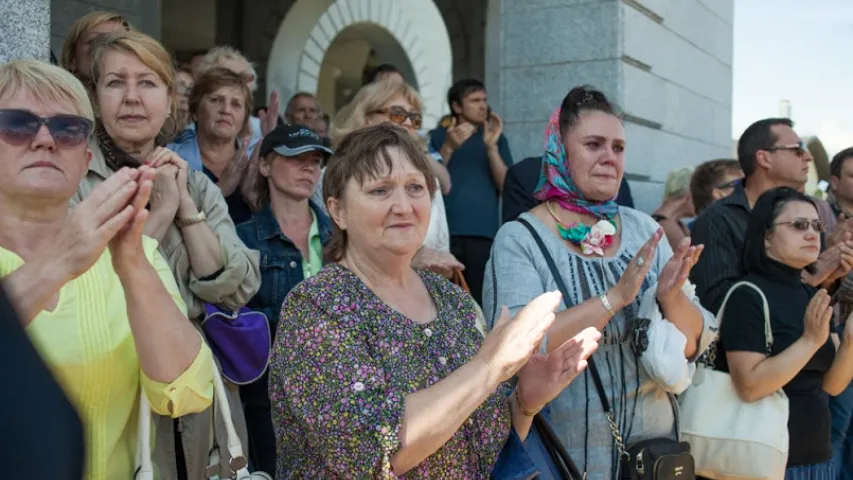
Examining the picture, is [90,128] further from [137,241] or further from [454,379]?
[454,379]

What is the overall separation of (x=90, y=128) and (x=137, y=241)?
48cm

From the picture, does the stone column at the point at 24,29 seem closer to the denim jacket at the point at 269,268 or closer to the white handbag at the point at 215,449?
the denim jacket at the point at 269,268

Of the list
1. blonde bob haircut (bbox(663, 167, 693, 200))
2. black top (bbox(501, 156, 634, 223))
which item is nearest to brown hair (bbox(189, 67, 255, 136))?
black top (bbox(501, 156, 634, 223))

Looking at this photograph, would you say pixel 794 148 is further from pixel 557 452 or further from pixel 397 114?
pixel 557 452

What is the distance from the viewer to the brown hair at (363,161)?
2.41m

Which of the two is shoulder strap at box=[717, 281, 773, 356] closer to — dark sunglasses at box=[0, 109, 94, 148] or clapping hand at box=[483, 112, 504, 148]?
clapping hand at box=[483, 112, 504, 148]

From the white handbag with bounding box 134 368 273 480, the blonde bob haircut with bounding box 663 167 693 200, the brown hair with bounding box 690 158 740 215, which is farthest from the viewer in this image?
the blonde bob haircut with bounding box 663 167 693 200

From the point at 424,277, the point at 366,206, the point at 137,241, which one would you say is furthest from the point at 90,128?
the point at 424,277

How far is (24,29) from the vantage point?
300cm

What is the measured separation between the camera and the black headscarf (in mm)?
3818

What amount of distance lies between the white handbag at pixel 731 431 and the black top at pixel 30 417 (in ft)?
9.71

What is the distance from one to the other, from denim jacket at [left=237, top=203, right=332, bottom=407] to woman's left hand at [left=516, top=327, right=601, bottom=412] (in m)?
1.19

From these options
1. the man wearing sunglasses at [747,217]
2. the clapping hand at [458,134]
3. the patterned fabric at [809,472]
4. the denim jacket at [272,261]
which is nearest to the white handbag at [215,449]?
the denim jacket at [272,261]

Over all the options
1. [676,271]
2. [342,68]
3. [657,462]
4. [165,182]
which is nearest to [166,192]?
[165,182]
